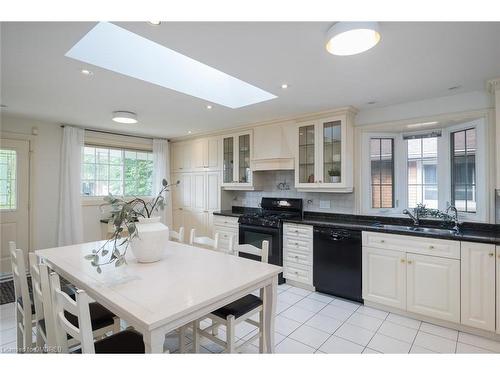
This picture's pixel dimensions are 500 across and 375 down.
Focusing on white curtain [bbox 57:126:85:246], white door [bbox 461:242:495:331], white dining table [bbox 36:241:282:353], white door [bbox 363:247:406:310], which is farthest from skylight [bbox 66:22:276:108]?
white curtain [bbox 57:126:85:246]

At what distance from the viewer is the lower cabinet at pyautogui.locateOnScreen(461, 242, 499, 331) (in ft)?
7.29

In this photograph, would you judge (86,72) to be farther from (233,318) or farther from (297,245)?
(297,245)

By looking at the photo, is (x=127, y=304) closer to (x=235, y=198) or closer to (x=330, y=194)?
(x=330, y=194)

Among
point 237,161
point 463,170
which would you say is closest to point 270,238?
point 237,161

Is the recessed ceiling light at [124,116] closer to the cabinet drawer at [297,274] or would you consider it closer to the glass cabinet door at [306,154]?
the glass cabinet door at [306,154]

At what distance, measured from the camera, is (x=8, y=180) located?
3.79m

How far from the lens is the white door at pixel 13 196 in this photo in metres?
3.73

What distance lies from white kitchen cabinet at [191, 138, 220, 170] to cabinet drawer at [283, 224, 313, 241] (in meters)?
1.81

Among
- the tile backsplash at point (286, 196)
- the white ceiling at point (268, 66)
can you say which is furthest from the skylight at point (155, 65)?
the tile backsplash at point (286, 196)

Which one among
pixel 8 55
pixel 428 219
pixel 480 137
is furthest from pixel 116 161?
pixel 480 137

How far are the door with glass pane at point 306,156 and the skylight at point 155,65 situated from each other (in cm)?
89

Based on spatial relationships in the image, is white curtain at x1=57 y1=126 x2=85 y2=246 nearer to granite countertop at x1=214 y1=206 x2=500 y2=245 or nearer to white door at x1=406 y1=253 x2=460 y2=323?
granite countertop at x1=214 y1=206 x2=500 y2=245

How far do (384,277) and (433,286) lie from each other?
0.43 metres

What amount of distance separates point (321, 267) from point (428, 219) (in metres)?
1.33
